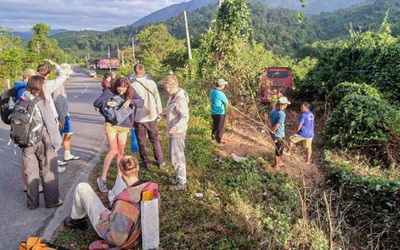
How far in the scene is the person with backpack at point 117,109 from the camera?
180 inches

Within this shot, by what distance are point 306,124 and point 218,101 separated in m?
1.91

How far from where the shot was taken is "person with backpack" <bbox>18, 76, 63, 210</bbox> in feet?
12.9

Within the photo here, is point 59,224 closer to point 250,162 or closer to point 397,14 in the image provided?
point 250,162

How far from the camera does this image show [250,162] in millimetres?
6148

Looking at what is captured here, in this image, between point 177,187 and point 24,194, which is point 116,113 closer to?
point 177,187

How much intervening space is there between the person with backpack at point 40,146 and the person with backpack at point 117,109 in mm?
677

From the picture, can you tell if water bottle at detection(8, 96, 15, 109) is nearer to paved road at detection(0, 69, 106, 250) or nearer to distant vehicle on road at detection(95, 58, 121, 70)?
paved road at detection(0, 69, 106, 250)

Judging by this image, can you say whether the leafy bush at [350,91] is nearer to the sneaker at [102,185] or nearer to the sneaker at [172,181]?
the sneaker at [172,181]

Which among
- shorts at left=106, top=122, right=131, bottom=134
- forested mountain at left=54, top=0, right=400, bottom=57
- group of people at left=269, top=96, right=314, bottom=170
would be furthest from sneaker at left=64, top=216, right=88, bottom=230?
forested mountain at left=54, top=0, right=400, bottom=57

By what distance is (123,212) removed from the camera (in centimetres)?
310

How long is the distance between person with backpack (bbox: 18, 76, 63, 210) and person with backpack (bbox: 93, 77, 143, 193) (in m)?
0.68

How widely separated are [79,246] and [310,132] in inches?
196

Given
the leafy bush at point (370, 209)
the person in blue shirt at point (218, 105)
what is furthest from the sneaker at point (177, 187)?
the person in blue shirt at point (218, 105)

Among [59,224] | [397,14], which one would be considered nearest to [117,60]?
[397,14]
